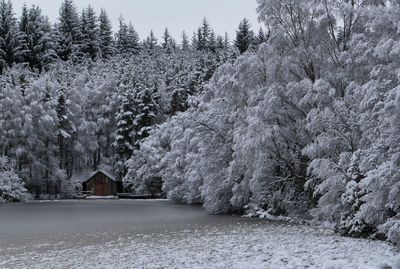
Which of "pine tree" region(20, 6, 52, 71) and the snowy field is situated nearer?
the snowy field

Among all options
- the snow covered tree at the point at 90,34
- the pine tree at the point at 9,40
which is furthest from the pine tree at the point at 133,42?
the pine tree at the point at 9,40

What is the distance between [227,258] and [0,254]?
665 cm

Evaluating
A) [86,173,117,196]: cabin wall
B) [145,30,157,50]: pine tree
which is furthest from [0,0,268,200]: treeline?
[145,30,157,50]: pine tree

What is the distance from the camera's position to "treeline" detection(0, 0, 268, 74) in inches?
3477

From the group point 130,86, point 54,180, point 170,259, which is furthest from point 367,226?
point 130,86

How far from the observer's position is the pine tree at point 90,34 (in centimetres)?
10656

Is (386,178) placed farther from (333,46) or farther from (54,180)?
(54,180)

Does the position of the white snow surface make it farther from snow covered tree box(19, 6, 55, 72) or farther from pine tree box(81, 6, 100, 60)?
pine tree box(81, 6, 100, 60)

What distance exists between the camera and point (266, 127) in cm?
2097

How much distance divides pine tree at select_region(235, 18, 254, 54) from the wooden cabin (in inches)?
1614

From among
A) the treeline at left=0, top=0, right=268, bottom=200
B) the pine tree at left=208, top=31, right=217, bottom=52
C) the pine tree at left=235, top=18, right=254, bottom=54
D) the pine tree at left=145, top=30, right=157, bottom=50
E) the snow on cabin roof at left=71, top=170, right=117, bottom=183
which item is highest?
the pine tree at left=145, top=30, right=157, bottom=50

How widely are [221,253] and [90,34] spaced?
105 m

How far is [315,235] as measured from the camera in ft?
48.0

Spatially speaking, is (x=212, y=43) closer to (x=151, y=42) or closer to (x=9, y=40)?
(x=151, y=42)
